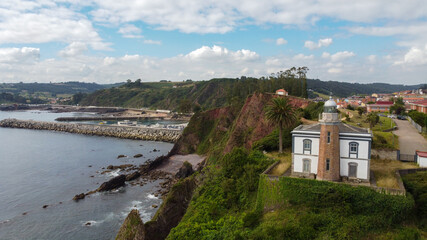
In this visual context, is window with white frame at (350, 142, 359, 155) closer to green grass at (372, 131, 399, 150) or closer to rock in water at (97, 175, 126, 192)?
green grass at (372, 131, 399, 150)

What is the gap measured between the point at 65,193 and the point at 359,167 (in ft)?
136

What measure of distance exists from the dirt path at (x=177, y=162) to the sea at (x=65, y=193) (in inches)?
237

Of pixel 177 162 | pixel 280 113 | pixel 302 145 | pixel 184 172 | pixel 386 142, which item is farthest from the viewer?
pixel 177 162

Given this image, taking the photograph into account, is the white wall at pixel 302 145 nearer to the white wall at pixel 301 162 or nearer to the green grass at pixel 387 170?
the white wall at pixel 301 162

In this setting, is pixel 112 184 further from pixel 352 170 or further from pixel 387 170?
pixel 387 170

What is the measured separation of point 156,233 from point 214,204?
6.50 m

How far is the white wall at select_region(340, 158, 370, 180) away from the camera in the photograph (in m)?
22.7

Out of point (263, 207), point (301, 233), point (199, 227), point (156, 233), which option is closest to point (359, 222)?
point (301, 233)

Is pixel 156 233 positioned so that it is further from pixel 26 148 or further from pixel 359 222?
pixel 26 148

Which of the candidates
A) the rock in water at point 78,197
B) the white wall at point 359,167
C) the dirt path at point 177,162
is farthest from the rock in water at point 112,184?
the white wall at point 359,167

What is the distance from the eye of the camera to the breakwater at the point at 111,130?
9079cm

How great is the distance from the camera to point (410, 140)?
35688 mm

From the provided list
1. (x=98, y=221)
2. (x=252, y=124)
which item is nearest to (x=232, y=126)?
(x=252, y=124)

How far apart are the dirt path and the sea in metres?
6.03
